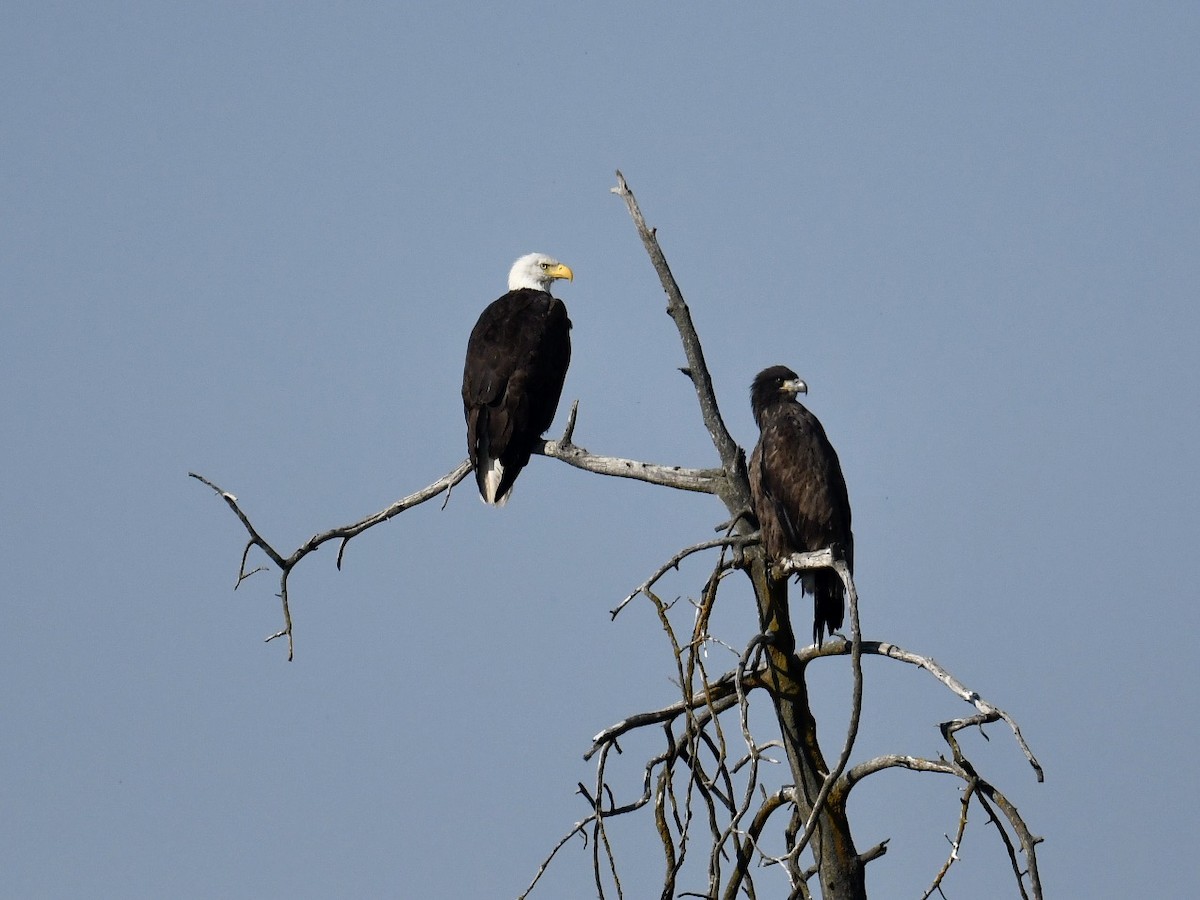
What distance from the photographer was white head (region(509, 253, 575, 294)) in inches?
370

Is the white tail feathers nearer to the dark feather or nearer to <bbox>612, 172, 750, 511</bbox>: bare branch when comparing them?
the dark feather

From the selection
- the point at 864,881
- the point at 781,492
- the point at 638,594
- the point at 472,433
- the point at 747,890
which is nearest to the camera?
the point at 747,890

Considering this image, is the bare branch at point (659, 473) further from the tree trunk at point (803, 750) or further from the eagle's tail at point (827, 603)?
the eagle's tail at point (827, 603)

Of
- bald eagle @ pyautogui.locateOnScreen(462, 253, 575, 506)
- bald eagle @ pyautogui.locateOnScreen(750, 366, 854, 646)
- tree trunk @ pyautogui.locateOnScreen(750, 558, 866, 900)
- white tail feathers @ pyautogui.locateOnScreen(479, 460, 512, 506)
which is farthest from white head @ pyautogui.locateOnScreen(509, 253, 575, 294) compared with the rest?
tree trunk @ pyautogui.locateOnScreen(750, 558, 866, 900)

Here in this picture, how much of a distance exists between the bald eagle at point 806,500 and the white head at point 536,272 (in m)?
2.48

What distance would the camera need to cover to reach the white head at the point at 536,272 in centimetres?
939

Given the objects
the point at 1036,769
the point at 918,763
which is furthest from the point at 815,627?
the point at 1036,769

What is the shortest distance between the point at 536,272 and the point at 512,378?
5.84ft

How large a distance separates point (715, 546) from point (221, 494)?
1.92 metres

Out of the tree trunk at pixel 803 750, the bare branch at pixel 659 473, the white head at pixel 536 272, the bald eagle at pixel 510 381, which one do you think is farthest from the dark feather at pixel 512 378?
the tree trunk at pixel 803 750

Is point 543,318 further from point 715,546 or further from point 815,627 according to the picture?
point 715,546

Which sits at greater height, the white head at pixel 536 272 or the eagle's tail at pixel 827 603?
the white head at pixel 536 272

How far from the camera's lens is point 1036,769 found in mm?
4688

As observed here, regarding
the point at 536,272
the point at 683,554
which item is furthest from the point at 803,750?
the point at 536,272
